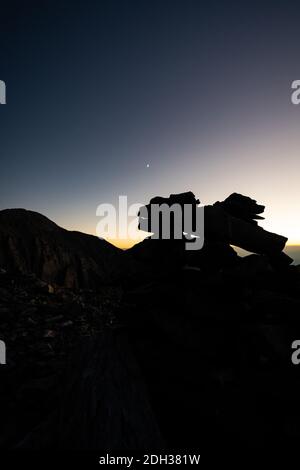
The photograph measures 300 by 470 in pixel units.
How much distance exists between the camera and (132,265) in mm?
5105

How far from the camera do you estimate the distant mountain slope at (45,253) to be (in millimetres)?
17969

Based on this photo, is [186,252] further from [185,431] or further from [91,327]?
[91,327]

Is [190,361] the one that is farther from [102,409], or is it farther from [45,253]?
[45,253]

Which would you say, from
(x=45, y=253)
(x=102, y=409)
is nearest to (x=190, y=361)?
(x=102, y=409)

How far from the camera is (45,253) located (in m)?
19.5

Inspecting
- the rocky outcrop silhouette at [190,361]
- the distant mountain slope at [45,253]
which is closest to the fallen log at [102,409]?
the rocky outcrop silhouette at [190,361]

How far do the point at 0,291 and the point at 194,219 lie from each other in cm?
1083

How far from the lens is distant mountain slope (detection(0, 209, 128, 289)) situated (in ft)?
59.0

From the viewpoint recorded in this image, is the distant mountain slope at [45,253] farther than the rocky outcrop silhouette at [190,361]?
Yes

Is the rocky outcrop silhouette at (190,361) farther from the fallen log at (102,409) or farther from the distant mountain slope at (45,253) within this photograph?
the distant mountain slope at (45,253)

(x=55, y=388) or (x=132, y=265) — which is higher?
(x=132, y=265)

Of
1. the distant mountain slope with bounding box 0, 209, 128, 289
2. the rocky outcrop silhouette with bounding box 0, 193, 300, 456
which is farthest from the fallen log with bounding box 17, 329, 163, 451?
the distant mountain slope with bounding box 0, 209, 128, 289

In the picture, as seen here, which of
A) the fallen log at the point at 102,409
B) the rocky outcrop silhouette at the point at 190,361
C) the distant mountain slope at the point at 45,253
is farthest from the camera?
the distant mountain slope at the point at 45,253

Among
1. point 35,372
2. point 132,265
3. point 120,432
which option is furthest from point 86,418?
point 35,372
